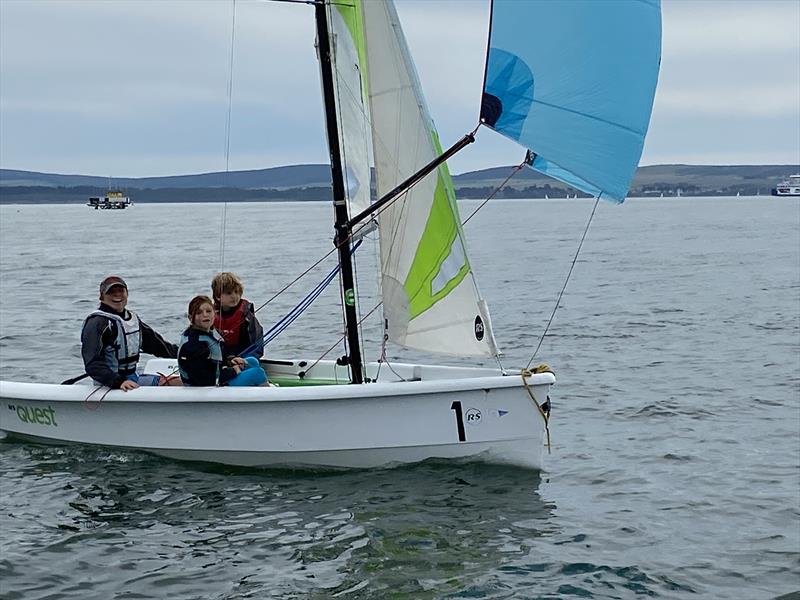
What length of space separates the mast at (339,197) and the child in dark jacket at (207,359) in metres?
0.88

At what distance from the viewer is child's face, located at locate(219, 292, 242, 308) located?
10.0m

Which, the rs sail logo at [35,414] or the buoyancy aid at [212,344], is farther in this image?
the rs sail logo at [35,414]

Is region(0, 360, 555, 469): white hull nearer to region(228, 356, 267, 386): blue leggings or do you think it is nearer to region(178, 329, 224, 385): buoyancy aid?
region(178, 329, 224, 385): buoyancy aid

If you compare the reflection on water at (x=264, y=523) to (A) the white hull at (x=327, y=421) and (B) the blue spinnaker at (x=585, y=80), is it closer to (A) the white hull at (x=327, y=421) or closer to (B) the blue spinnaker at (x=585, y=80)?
(A) the white hull at (x=327, y=421)

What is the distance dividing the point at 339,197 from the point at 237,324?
1606 millimetres

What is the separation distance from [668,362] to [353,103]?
26.9ft

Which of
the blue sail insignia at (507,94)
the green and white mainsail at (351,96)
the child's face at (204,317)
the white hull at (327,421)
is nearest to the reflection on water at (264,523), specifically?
the white hull at (327,421)

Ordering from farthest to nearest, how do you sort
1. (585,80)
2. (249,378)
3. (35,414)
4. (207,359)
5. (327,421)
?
(35,414) → (249,378) → (207,359) → (327,421) → (585,80)

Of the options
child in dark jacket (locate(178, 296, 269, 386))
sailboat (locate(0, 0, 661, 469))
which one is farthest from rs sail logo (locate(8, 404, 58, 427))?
child in dark jacket (locate(178, 296, 269, 386))

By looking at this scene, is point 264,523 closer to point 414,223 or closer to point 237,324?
point 237,324

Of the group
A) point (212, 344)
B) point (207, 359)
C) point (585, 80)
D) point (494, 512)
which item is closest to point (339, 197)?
point (212, 344)

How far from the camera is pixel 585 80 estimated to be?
26.2 ft

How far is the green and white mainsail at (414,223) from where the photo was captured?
9.31 meters

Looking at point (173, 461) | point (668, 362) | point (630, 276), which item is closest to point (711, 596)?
point (173, 461)
